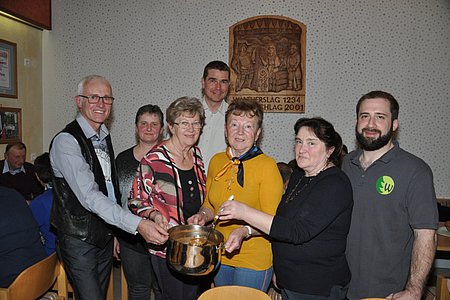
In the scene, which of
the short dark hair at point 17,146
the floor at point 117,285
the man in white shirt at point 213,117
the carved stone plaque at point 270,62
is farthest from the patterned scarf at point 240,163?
the short dark hair at point 17,146

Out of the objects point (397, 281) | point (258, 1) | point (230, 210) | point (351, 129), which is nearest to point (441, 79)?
point (351, 129)

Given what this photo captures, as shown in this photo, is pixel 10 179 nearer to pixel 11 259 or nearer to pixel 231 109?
pixel 11 259

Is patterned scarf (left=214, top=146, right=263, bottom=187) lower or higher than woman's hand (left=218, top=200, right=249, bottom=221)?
higher

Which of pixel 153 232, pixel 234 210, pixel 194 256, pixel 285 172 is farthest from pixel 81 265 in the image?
pixel 285 172

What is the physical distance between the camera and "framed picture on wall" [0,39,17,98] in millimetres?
4188

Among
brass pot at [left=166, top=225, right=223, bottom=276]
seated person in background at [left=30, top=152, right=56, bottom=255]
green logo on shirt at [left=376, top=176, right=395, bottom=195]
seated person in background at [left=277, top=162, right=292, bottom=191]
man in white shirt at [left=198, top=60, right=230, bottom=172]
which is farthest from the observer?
seated person in background at [left=277, top=162, right=292, bottom=191]

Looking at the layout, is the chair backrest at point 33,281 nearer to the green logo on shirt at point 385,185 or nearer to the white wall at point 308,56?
the green logo on shirt at point 385,185

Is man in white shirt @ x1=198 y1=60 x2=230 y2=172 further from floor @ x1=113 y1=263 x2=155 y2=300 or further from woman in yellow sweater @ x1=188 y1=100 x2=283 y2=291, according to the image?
floor @ x1=113 y1=263 x2=155 y2=300

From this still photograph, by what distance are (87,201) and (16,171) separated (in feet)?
9.36

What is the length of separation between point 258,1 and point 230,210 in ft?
11.1

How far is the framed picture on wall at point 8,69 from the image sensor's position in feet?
13.7

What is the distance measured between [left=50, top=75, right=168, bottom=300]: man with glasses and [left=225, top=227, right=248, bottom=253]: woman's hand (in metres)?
0.30

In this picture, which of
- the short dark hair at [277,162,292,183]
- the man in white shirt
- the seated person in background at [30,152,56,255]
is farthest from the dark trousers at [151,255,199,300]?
the short dark hair at [277,162,292,183]

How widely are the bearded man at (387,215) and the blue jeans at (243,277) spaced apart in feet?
1.39
